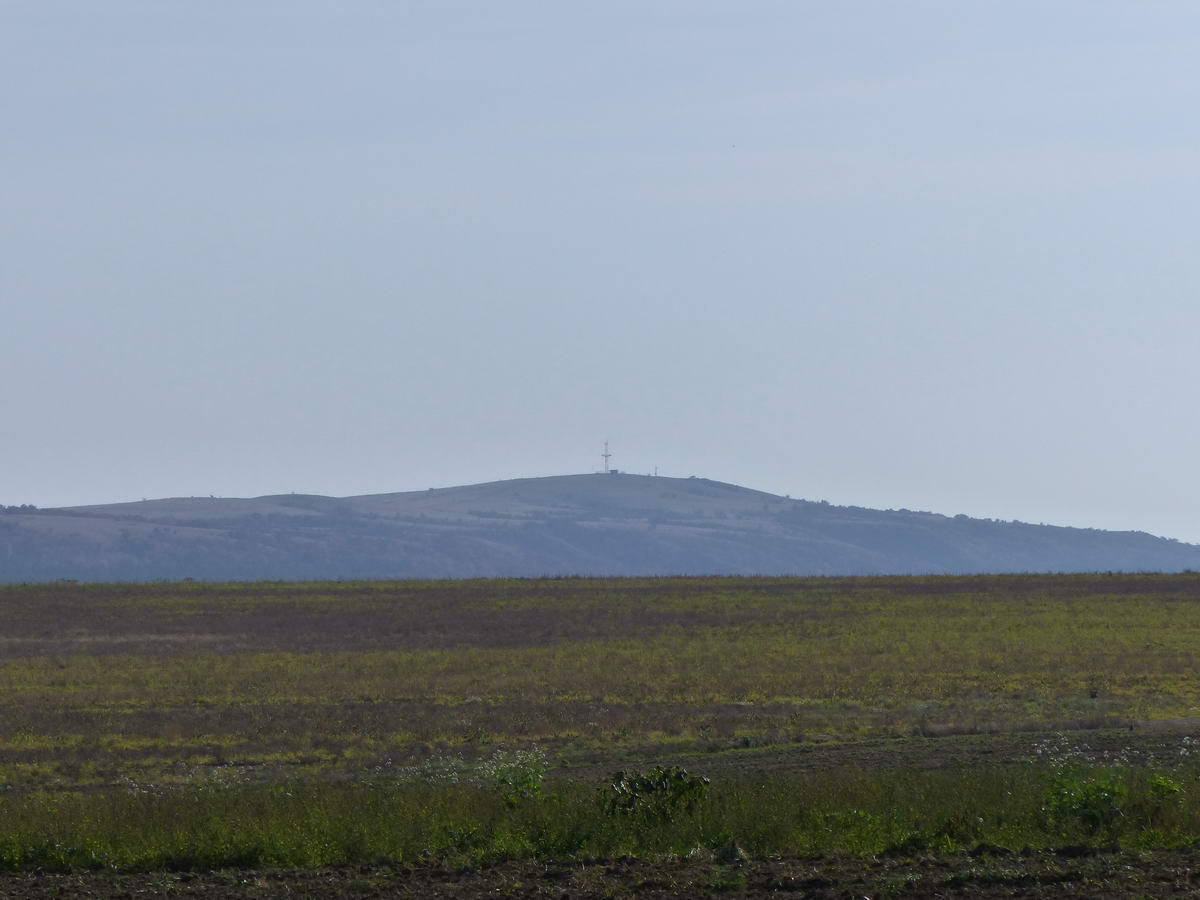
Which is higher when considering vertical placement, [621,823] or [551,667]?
[621,823]

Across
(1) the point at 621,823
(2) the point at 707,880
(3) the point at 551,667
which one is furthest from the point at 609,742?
(3) the point at 551,667

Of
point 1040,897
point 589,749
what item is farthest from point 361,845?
point 589,749

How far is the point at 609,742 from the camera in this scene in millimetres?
26828

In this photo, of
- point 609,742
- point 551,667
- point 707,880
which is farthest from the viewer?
point 551,667

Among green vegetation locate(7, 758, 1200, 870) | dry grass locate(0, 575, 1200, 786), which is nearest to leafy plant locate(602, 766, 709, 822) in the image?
green vegetation locate(7, 758, 1200, 870)

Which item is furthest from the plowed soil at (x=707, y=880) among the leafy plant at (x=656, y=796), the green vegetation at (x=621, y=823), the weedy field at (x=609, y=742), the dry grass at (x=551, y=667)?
the dry grass at (x=551, y=667)

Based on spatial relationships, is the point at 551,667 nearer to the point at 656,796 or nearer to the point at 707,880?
the point at 656,796

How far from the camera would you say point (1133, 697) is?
32938 millimetres

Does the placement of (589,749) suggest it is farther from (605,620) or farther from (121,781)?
(605,620)

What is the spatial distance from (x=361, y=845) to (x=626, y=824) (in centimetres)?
239

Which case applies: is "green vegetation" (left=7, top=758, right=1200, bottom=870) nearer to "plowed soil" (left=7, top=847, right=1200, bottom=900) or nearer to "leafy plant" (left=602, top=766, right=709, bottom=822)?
"leafy plant" (left=602, top=766, right=709, bottom=822)

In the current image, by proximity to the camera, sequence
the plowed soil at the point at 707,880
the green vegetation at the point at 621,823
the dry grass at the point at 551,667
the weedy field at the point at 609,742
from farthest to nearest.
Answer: the dry grass at the point at 551,667, the green vegetation at the point at 621,823, the weedy field at the point at 609,742, the plowed soil at the point at 707,880

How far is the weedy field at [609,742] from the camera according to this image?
13180mm

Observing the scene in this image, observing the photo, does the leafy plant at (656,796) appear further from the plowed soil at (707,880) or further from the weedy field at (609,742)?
the plowed soil at (707,880)
